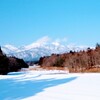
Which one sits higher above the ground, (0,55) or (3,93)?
(0,55)

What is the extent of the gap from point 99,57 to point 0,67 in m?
48.7

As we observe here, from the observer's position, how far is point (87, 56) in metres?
101

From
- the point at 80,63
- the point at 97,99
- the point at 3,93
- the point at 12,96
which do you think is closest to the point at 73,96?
the point at 97,99

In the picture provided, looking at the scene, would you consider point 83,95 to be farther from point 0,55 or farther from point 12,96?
point 0,55

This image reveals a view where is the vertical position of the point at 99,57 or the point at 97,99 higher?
the point at 99,57

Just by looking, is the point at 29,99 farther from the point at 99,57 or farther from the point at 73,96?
the point at 99,57

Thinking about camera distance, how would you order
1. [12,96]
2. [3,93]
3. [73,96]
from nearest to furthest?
[73,96] → [12,96] → [3,93]

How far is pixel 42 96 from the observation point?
44.8 feet

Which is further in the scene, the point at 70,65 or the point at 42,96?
the point at 70,65

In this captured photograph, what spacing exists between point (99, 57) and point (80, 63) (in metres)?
6.30

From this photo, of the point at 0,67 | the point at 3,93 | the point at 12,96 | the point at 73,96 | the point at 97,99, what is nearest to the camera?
the point at 97,99

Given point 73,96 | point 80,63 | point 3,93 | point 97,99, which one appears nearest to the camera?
point 97,99

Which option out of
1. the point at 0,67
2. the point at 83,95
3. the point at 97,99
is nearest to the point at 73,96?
the point at 83,95

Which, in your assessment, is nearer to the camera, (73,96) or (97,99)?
(97,99)
